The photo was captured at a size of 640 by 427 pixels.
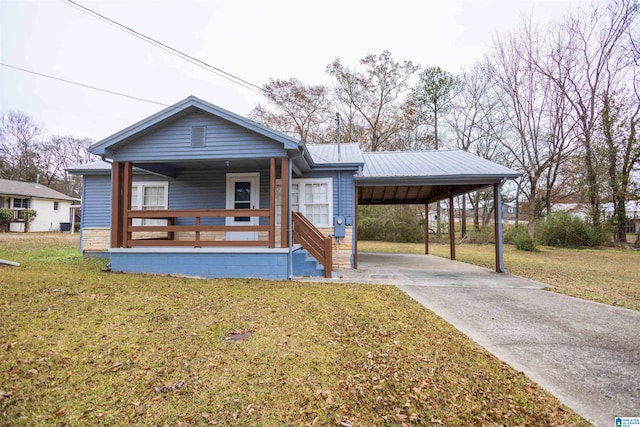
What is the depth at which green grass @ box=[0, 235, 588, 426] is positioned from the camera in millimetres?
2283

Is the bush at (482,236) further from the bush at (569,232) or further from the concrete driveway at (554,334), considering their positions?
the concrete driveway at (554,334)

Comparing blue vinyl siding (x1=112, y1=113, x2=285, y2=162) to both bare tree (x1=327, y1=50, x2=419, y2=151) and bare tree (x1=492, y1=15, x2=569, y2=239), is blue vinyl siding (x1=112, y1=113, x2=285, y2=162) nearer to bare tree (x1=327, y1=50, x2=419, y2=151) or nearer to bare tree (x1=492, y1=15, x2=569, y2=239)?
bare tree (x1=492, y1=15, x2=569, y2=239)

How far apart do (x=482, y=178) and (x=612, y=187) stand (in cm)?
1471

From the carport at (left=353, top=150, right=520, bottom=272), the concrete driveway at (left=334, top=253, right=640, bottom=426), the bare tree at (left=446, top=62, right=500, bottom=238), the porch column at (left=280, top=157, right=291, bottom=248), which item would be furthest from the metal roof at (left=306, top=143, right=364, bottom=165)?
the bare tree at (left=446, top=62, right=500, bottom=238)

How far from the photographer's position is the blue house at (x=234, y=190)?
7.17 m

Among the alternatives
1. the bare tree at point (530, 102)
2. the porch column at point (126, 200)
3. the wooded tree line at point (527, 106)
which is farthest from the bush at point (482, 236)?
the porch column at point (126, 200)

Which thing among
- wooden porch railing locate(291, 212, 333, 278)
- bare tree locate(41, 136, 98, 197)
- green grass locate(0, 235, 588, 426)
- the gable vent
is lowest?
green grass locate(0, 235, 588, 426)

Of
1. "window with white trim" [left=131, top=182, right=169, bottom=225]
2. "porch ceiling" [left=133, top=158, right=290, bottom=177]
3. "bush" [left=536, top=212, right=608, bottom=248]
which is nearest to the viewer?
"porch ceiling" [left=133, top=158, right=290, bottom=177]

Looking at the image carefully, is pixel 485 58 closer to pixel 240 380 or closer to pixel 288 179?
pixel 288 179

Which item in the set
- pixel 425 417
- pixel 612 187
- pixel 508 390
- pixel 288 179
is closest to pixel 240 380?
Result: pixel 425 417

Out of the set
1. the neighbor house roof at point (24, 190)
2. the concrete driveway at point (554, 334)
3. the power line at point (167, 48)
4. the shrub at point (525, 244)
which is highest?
the power line at point (167, 48)

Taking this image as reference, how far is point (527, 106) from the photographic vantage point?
1888cm

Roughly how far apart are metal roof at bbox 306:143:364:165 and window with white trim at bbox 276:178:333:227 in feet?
2.03

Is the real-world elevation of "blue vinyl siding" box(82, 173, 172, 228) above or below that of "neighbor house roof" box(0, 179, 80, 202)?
below
